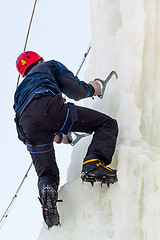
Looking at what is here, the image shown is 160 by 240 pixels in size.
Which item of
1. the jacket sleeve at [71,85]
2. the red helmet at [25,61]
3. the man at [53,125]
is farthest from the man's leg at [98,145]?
the red helmet at [25,61]

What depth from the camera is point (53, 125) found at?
300 cm

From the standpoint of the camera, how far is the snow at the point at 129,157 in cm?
277

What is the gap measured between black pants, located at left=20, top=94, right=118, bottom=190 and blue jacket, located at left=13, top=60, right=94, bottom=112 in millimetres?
135

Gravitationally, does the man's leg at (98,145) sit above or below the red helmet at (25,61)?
below

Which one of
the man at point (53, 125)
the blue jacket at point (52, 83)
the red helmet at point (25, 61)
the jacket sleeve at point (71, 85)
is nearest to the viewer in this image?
the man at point (53, 125)

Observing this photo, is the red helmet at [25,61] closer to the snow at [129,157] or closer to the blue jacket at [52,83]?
the blue jacket at [52,83]

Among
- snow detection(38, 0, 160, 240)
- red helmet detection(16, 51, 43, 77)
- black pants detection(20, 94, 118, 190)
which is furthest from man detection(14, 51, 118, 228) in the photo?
red helmet detection(16, 51, 43, 77)

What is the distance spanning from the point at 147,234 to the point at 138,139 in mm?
726

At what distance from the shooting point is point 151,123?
3176 mm

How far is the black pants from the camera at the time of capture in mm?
2932

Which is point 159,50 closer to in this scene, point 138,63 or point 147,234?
point 138,63

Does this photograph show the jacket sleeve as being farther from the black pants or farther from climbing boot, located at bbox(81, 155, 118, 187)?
climbing boot, located at bbox(81, 155, 118, 187)

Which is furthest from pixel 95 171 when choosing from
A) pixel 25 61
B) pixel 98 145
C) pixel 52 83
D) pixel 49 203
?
pixel 25 61

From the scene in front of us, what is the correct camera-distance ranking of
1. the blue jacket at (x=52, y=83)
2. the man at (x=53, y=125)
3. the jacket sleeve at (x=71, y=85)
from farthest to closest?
the jacket sleeve at (x=71, y=85)
the blue jacket at (x=52, y=83)
the man at (x=53, y=125)
